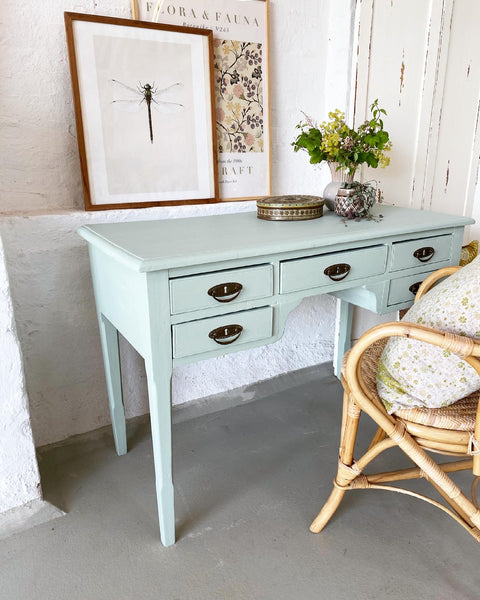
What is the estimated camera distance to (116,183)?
5.95 ft

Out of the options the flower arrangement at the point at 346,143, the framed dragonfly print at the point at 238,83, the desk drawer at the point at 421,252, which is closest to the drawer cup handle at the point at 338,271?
the desk drawer at the point at 421,252

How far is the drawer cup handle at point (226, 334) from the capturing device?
138cm

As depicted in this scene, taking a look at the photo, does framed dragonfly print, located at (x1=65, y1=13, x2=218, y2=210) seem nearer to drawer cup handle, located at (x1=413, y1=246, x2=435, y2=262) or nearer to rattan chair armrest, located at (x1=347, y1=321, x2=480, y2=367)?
drawer cup handle, located at (x1=413, y1=246, x2=435, y2=262)

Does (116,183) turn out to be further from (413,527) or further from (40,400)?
(413,527)

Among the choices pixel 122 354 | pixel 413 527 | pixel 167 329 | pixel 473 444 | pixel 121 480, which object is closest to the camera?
pixel 473 444

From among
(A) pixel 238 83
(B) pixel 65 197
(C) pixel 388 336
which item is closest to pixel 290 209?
(A) pixel 238 83

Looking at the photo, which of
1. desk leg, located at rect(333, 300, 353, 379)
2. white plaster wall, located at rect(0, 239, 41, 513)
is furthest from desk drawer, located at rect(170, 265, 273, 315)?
desk leg, located at rect(333, 300, 353, 379)

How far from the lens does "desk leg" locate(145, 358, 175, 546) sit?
1.32 meters

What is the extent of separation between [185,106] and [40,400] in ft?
4.33

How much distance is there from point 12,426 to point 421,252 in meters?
1.57

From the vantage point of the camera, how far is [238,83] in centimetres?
A: 199

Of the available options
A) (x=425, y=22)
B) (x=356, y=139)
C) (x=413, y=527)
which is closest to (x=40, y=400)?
(x=413, y=527)

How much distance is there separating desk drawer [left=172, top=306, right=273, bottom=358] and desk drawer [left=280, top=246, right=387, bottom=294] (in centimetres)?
12

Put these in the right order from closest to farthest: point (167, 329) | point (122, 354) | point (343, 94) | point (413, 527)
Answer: point (167, 329) → point (413, 527) → point (122, 354) → point (343, 94)
